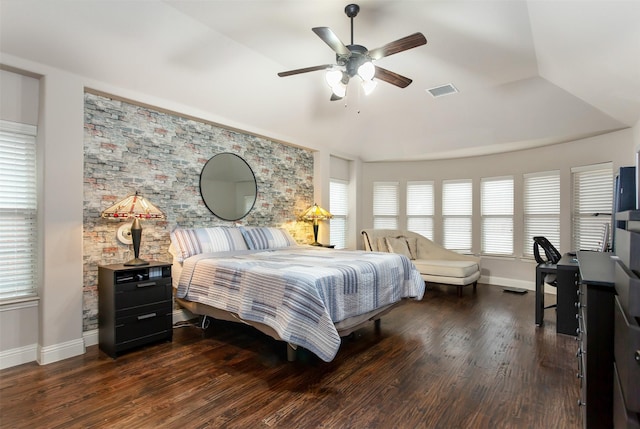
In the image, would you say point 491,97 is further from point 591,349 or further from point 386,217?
point 591,349

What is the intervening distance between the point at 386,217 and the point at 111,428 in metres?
6.03

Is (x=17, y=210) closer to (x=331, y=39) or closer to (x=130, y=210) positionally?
(x=130, y=210)

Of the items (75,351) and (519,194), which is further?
(519,194)

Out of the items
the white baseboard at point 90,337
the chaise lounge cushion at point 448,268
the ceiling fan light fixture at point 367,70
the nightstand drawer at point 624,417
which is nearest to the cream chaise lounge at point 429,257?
the chaise lounge cushion at point 448,268

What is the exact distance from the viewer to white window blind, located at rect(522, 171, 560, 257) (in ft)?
18.0

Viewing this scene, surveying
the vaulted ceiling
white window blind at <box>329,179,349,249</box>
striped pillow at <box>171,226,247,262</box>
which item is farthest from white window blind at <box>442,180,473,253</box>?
striped pillow at <box>171,226,247,262</box>

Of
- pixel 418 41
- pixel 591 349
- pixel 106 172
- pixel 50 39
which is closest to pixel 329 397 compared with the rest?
pixel 591 349

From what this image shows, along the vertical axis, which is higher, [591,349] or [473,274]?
[591,349]

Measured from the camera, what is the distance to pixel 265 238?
464cm

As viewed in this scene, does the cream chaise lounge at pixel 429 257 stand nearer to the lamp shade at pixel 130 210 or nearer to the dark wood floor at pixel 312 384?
the dark wood floor at pixel 312 384

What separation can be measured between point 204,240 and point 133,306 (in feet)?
3.51

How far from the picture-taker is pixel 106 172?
11.3 feet

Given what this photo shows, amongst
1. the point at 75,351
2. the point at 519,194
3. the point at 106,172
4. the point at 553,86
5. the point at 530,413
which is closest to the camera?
the point at 530,413

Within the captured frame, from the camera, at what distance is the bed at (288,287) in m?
2.48
